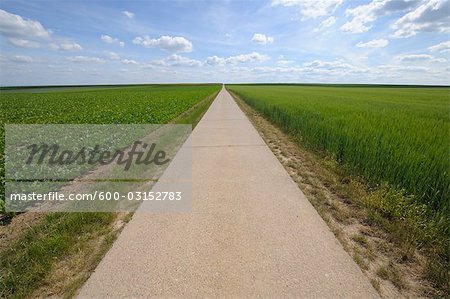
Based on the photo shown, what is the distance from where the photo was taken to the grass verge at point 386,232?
9.00ft

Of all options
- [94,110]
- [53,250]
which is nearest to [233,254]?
[53,250]

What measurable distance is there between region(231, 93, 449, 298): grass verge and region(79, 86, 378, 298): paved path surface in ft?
0.81

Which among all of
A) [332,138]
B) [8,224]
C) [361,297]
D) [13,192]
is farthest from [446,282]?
[13,192]

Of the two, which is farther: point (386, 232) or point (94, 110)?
point (94, 110)

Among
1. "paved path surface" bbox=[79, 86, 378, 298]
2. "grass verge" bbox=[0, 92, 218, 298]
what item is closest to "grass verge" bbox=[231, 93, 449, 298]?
"paved path surface" bbox=[79, 86, 378, 298]

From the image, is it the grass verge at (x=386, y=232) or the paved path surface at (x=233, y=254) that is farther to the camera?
the grass verge at (x=386, y=232)

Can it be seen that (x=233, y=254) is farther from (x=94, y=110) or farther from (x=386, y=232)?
(x=94, y=110)

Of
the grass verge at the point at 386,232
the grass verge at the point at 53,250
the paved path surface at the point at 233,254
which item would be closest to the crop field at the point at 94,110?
the grass verge at the point at 53,250

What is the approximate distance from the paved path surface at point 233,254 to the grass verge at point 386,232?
0.25m

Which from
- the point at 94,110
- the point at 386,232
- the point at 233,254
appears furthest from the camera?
the point at 94,110

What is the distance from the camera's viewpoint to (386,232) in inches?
144

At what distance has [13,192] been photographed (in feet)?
15.2

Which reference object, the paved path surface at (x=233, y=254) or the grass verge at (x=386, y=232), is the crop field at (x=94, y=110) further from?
the grass verge at (x=386, y=232)

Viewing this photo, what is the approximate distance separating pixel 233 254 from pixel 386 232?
7.40 ft
